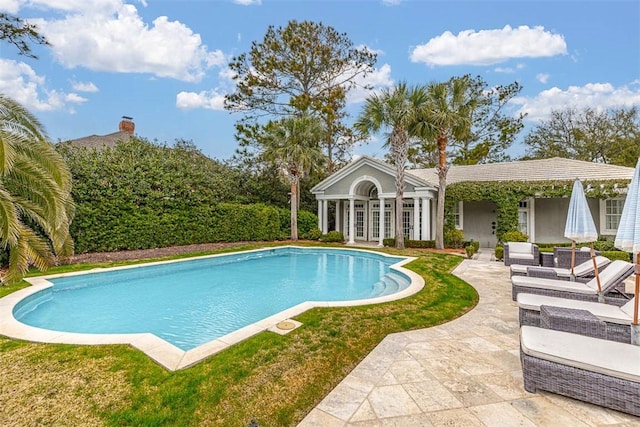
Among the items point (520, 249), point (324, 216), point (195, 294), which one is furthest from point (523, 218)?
point (195, 294)

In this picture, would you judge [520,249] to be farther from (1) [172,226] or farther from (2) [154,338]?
(1) [172,226]

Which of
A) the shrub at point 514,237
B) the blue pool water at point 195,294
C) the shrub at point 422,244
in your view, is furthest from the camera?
the shrub at point 422,244

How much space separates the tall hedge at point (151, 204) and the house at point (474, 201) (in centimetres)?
503

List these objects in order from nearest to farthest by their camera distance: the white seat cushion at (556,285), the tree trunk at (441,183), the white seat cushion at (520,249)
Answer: the white seat cushion at (556,285), the white seat cushion at (520,249), the tree trunk at (441,183)

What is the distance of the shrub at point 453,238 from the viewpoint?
60.7 ft

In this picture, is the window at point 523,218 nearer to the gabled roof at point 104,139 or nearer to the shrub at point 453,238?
the shrub at point 453,238

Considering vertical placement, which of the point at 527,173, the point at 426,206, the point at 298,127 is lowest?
the point at 426,206

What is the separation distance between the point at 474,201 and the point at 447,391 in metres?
19.4

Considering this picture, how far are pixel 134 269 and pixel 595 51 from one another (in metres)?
25.5

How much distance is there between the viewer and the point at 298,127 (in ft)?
66.6

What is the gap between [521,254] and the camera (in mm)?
12172

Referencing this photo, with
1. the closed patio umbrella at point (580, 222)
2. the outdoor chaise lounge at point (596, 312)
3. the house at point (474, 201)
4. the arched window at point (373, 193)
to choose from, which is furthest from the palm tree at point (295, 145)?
the outdoor chaise lounge at point (596, 312)

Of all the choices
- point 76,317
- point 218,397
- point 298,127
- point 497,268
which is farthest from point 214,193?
point 218,397

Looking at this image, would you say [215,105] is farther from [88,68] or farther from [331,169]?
[331,169]
